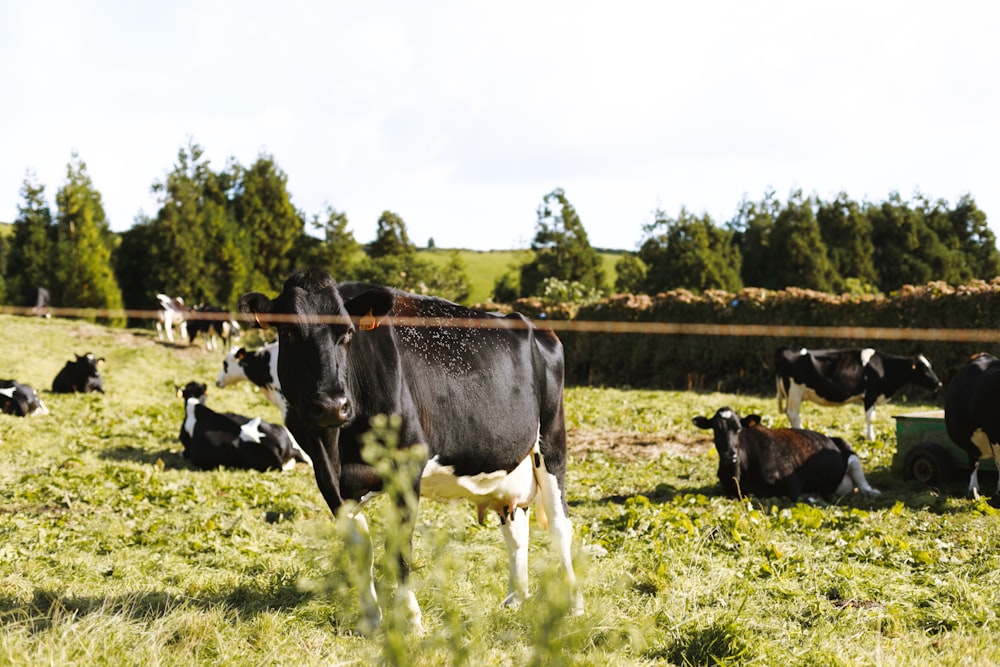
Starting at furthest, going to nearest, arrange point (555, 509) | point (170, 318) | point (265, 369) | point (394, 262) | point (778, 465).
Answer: point (394, 262) < point (170, 318) < point (265, 369) < point (778, 465) < point (555, 509)

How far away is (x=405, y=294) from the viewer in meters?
4.68

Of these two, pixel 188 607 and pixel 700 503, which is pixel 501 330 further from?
pixel 700 503

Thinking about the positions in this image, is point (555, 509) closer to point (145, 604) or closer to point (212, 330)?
point (145, 604)

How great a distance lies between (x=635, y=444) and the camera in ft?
37.6

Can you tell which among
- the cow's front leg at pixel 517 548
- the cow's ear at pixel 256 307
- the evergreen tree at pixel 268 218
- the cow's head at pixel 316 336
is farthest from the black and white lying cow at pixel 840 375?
the evergreen tree at pixel 268 218

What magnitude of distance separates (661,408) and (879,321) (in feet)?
20.9

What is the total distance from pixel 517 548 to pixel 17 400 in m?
10.2

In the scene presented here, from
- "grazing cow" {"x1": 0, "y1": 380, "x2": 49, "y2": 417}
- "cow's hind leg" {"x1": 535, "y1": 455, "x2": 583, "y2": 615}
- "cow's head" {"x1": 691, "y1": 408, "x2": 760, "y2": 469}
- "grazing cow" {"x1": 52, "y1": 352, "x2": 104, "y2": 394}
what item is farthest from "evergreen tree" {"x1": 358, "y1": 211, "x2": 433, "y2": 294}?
"cow's hind leg" {"x1": 535, "y1": 455, "x2": 583, "y2": 615}

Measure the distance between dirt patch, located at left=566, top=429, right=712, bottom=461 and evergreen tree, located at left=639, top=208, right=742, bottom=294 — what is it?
1191 inches

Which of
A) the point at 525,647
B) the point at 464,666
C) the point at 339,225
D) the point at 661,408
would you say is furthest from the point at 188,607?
the point at 339,225

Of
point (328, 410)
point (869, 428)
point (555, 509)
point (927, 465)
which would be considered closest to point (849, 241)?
point (869, 428)

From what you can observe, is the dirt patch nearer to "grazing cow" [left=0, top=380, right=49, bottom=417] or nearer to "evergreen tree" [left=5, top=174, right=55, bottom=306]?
"grazing cow" [left=0, top=380, right=49, bottom=417]

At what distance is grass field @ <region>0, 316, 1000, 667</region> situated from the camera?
3420mm

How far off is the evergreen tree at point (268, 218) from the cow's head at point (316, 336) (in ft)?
109
